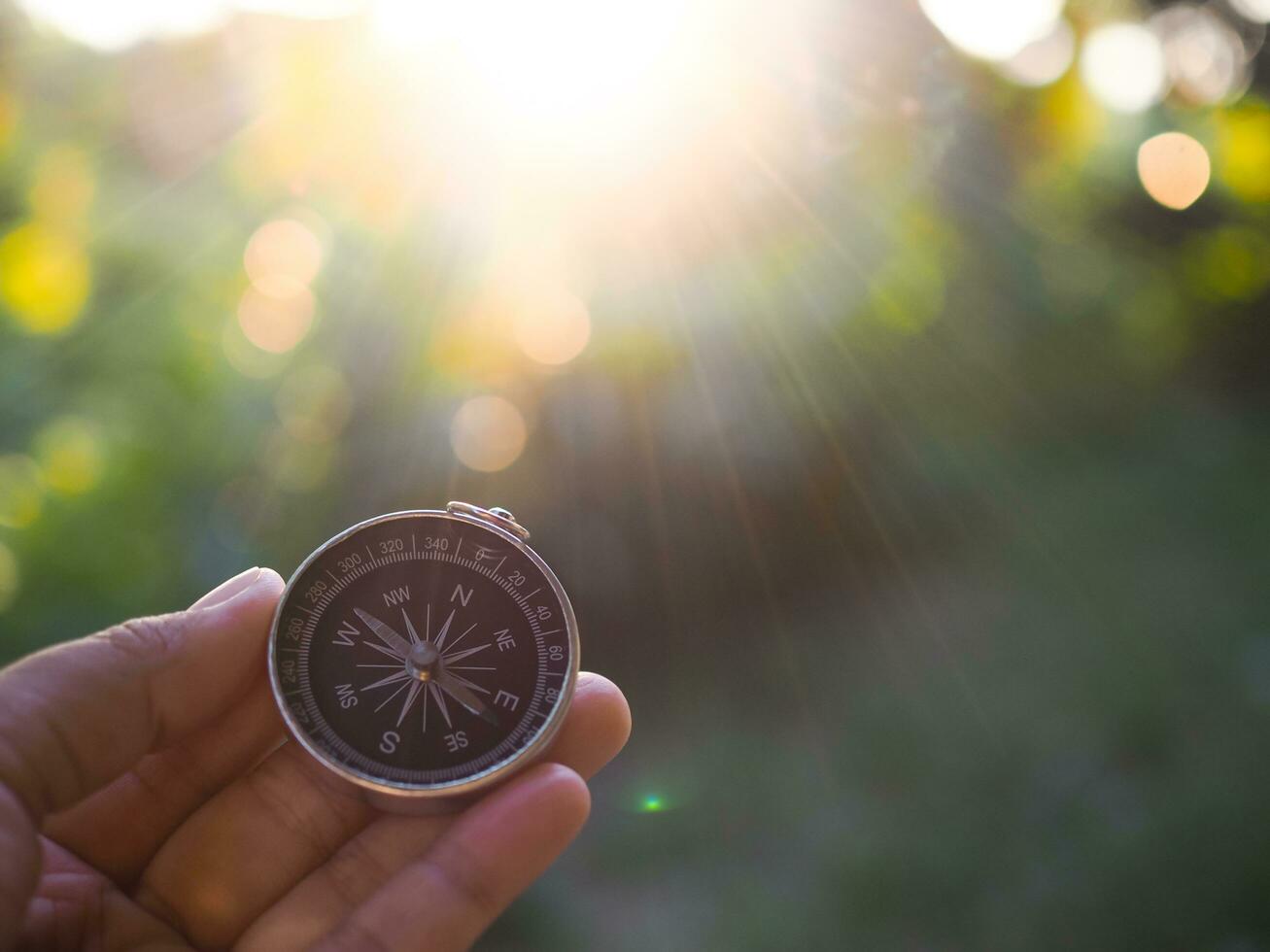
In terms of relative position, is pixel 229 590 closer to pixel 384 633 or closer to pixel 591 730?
pixel 384 633

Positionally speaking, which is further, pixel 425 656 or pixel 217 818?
pixel 425 656

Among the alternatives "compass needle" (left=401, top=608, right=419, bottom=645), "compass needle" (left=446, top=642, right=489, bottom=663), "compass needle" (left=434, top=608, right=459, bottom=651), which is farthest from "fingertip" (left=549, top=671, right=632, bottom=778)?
"compass needle" (left=401, top=608, right=419, bottom=645)

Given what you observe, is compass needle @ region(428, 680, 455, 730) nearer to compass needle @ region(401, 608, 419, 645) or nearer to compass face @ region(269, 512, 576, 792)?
compass face @ region(269, 512, 576, 792)

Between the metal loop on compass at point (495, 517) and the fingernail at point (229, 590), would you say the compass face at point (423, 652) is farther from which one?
the fingernail at point (229, 590)

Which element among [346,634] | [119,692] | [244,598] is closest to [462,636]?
[346,634]

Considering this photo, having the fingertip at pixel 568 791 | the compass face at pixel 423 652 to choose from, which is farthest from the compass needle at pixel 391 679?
the fingertip at pixel 568 791

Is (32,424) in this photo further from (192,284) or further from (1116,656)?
(1116,656)

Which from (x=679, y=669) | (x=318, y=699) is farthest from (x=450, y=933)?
(x=679, y=669)

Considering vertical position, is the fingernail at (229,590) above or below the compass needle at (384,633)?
above
